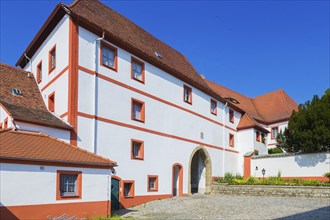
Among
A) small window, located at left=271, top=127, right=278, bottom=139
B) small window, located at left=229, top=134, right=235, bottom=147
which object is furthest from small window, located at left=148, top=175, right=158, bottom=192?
small window, located at left=271, top=127, right=278, bottom=139

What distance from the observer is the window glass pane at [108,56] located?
56.3ft

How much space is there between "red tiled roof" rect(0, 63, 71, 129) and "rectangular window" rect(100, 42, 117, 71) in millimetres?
3751

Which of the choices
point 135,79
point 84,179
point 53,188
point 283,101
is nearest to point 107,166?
point 84,179

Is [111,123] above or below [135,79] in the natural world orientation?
below

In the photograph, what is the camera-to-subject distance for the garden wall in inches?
911

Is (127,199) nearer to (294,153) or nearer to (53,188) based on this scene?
(53,188)

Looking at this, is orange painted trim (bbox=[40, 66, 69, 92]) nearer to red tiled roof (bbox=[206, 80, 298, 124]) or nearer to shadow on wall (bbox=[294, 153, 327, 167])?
shadow on wall (bbox=[294, 153, 327, 167])

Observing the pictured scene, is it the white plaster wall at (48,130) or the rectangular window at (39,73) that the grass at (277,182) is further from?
the rectangular window at (39,73)

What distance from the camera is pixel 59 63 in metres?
16.5

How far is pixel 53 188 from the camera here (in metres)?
11.2

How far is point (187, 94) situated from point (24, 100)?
1127 cm

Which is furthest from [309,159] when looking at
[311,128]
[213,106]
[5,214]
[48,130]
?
[5,214]

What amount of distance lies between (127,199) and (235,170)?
581 inches

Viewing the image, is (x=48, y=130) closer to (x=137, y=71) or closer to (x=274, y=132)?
(x=137, y=71)
